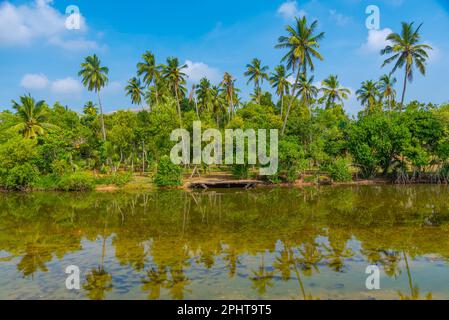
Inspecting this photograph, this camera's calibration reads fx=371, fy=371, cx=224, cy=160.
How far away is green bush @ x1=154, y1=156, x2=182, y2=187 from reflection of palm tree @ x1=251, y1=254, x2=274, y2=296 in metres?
30.9

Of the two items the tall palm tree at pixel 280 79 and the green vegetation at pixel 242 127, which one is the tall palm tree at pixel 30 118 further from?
the tall palm tree at pixel 280 79

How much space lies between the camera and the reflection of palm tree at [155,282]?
11.7 meters

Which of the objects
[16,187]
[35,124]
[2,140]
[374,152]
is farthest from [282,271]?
[2,140]

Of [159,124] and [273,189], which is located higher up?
[159,124]

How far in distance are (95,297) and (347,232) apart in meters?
13.2

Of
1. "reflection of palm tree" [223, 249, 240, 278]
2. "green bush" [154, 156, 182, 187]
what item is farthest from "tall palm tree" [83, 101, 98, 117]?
"reflection of palm tree" [223, 249, 240, 278]

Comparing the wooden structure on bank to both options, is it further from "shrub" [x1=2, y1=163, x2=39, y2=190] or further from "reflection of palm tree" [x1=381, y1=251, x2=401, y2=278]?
"reflection of palm tree" [x1=381, y1=251, x2=401, y2=278]

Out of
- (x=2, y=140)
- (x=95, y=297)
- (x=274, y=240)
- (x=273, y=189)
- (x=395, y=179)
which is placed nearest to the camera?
(x=95, y=297)

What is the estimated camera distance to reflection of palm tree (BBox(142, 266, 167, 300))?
1173 cm

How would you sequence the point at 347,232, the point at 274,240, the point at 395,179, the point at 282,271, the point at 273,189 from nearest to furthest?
→ 1. the point at 282,271
2. the point at 274,240
3. the point at 347,232
4. the point at 273,189
5. the point at 395,179

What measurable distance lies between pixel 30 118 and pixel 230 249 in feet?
136

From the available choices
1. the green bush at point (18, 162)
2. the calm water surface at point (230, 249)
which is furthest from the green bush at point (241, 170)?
the green bush at point (18, 162)
